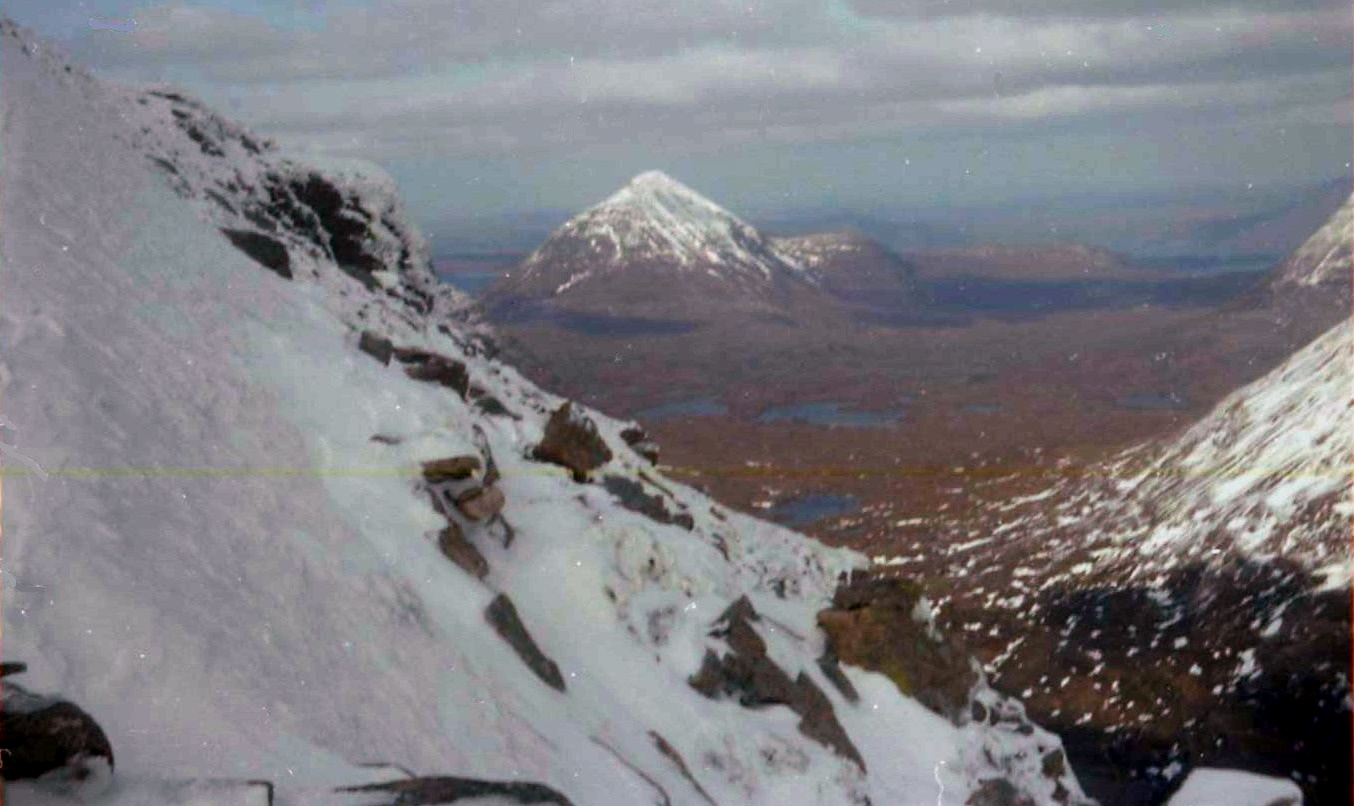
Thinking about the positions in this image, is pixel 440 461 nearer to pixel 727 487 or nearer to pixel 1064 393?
pixel 727 487

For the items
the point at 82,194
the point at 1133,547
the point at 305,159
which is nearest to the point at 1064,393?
the point at 1133,547

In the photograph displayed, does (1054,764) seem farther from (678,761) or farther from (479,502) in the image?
(479,502)

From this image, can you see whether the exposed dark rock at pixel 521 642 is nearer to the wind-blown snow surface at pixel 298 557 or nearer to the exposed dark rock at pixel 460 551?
the wind-blown snow surface at pixel 298 557

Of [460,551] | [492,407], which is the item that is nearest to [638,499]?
[492,407]

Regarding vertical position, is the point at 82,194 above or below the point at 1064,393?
above

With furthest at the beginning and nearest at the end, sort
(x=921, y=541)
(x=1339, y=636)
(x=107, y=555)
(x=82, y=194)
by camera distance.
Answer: (x=921, y=541), (x=1339, y=636), (x=82, y=194), (x=107, y=555)

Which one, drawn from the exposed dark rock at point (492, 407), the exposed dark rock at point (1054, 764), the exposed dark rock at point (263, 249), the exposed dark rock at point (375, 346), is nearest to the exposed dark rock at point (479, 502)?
the exposed dark rock at point (375, 346)
